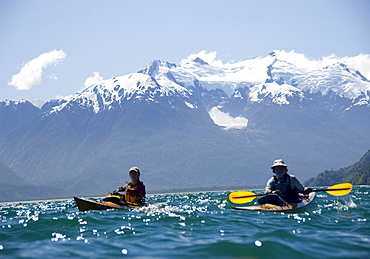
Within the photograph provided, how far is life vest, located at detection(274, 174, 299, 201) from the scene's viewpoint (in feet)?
69.8

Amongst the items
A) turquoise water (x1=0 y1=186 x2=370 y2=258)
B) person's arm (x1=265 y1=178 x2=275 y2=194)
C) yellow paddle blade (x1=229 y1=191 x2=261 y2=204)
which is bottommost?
turquoise water (x1=0 y1=186 x2=370 y2=258)

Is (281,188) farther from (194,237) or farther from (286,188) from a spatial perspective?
(194,237)

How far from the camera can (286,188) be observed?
843 inches

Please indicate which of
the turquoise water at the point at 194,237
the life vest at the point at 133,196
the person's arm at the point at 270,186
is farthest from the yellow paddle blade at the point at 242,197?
the life vest at the point at 133,196

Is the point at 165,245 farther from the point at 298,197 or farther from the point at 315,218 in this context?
the point at 298,197

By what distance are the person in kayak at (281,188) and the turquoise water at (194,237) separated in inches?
40.8

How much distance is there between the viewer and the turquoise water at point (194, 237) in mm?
11891

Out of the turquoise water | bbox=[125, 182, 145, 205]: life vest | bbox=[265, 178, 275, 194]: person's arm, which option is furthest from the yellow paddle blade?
bbox=[125, 182, 145, 205]: life vest

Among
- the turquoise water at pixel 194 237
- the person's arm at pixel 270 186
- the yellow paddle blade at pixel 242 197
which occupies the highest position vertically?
the person's arm at pixel 270 186

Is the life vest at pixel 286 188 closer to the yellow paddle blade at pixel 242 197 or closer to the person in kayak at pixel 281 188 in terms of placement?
the person in kayak at pixel 281 188

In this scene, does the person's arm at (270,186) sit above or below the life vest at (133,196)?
above

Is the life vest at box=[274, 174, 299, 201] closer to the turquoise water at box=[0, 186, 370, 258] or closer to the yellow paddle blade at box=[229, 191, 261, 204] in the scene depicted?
the turquoise water at box=[0, 186, 370, 258]

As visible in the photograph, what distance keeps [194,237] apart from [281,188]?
331 inches

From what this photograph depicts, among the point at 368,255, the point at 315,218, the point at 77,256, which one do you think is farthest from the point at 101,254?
the point at 315,218
